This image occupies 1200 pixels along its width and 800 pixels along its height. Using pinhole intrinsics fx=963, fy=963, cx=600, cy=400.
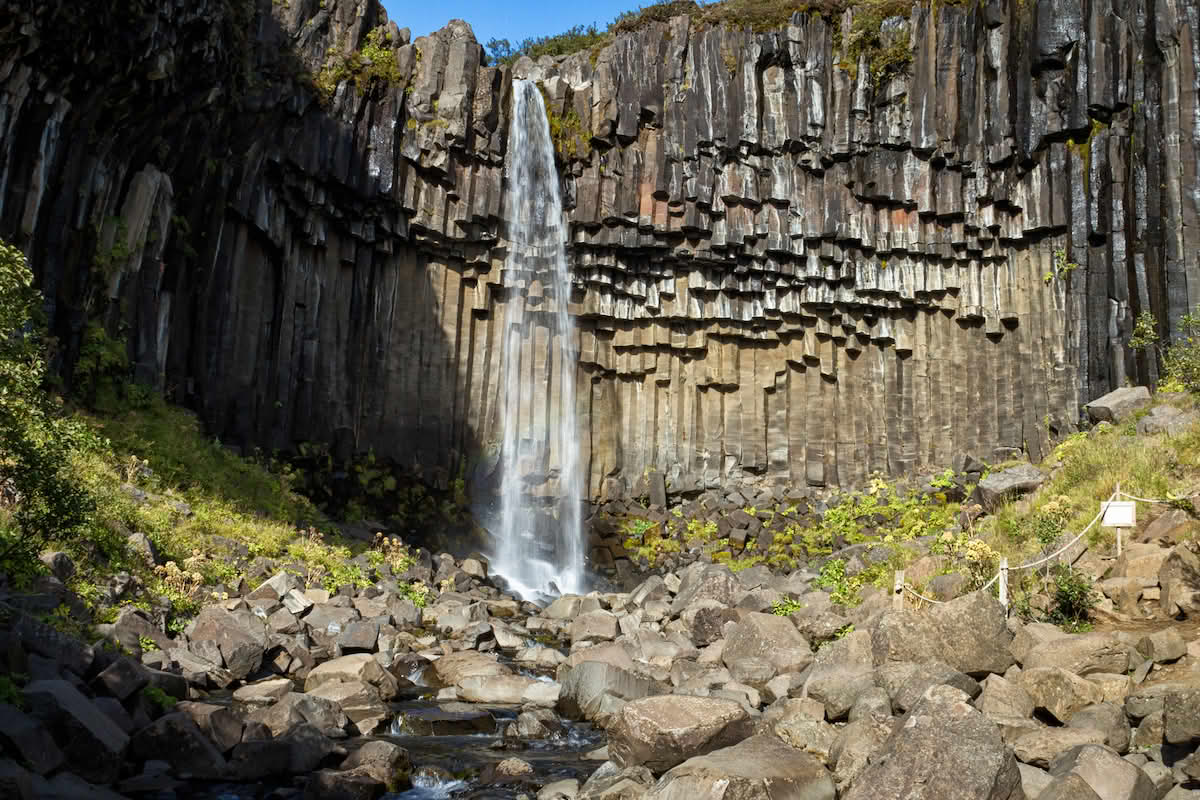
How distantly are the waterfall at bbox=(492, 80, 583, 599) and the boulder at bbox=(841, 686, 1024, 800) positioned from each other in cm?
1766

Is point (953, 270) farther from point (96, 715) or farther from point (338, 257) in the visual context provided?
point (96, 715)

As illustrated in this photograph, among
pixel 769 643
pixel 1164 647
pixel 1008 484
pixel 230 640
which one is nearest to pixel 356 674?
pixel 230 640

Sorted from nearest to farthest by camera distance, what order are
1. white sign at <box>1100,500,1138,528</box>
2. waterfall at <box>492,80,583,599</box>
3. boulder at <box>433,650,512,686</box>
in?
white sign at <box>1100,500,1138,528</box> → boulder at <box>433,650,512,686</box> → waterfall at <box>492,80,583,599</box>

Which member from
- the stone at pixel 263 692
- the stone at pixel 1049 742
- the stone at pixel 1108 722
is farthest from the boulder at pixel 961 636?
the stone at pixel 263 692

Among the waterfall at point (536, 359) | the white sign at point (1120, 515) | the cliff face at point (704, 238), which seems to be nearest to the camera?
the white sign at point (1120, 515)

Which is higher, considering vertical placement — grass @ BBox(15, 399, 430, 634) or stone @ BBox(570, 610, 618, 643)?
grass @ BBox(15, 399, 430, 634)

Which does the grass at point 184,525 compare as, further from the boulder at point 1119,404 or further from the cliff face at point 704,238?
the boulder at point 1119,404

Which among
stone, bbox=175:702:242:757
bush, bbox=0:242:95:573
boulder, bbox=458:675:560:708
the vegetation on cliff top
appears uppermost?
the vegetation on cliff top

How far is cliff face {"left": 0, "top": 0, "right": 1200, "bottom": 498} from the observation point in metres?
20.0

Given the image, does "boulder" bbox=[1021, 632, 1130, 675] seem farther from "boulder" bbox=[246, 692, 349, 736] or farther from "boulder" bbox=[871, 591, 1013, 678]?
"boulder" bbox=[246, 692, 349, 736]

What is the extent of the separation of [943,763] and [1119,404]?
14563 mm

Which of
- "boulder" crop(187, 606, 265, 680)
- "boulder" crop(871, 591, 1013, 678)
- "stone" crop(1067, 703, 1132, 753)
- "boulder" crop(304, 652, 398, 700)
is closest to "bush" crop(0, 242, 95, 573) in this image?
"boulder" crop(187, 606, 265, 680)

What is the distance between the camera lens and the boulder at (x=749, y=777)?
6.68m

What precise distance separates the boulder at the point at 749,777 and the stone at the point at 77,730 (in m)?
3.98
